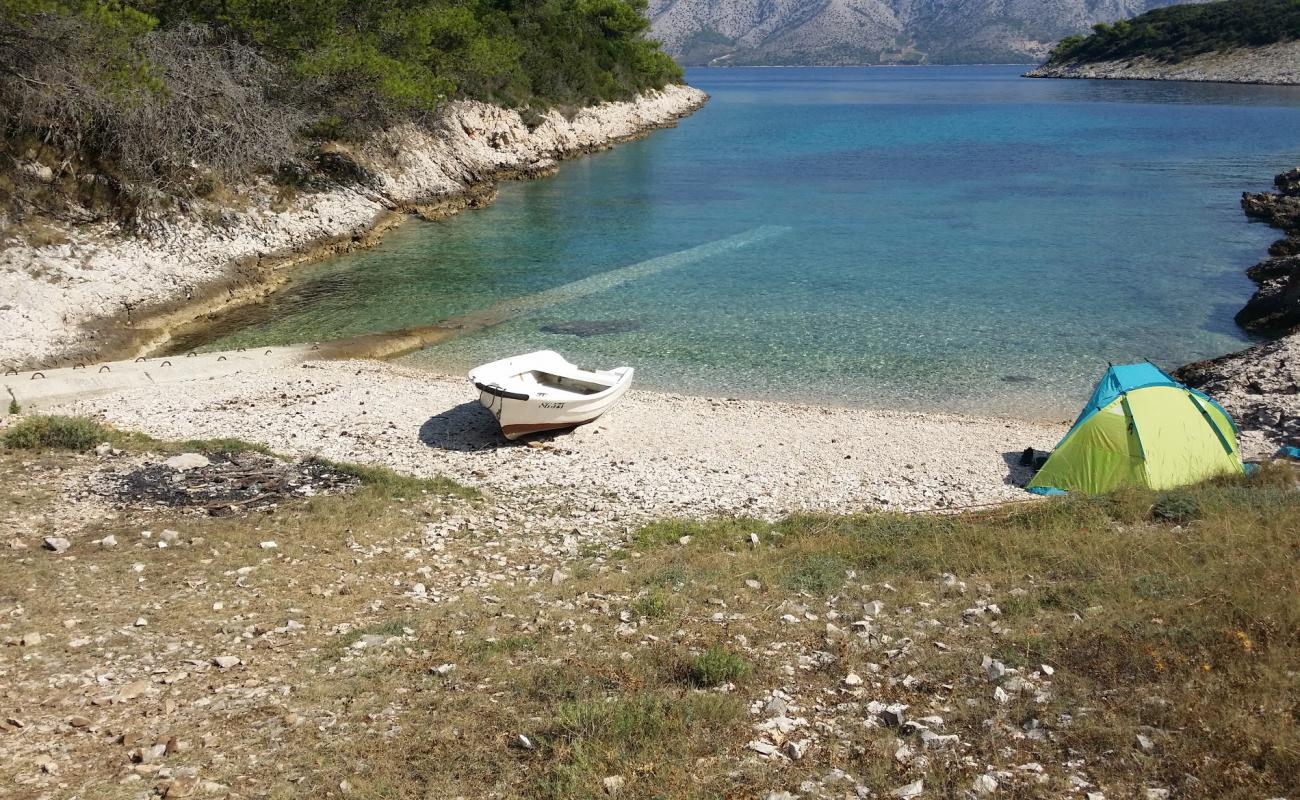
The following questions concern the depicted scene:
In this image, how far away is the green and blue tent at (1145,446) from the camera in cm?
1562

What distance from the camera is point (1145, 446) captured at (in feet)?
51.9

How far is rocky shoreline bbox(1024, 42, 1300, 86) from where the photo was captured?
411 feet

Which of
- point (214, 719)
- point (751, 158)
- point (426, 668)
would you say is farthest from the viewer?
point (751, 158)

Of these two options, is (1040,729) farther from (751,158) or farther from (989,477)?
(751,158)

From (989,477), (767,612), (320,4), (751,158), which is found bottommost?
(989,477)

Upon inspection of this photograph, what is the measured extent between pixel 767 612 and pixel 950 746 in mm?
3076

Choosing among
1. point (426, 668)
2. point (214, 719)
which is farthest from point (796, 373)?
point (214, 719)

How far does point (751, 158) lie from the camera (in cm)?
6481

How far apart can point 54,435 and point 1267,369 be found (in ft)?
81.0

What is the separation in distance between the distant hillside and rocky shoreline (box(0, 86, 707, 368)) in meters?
124

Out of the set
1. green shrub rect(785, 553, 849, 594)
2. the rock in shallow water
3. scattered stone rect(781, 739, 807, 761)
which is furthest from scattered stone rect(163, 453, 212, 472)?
the rock in shallow water

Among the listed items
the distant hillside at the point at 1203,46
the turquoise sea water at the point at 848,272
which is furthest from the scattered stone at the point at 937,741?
the distant hillside at the point at 1203,46

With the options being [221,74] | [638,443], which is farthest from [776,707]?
[221,74]

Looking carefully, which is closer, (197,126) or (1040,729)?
(1040,729)
